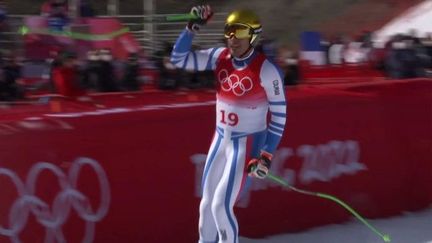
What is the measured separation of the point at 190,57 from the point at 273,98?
2.01 feet

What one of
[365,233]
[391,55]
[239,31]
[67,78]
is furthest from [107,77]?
[391,55]

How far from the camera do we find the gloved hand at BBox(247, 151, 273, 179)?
17.1 feet

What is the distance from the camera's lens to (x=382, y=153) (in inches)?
321

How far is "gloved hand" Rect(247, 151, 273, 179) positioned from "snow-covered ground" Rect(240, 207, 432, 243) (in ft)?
5.74

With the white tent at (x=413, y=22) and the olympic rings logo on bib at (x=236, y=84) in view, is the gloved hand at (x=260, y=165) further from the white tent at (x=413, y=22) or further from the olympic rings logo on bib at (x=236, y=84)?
the white tent at (x=413, y=22)

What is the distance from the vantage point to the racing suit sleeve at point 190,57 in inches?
211

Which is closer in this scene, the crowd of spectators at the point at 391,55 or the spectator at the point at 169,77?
the spectator at the point at 169,77

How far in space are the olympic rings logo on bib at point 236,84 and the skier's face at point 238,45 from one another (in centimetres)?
14

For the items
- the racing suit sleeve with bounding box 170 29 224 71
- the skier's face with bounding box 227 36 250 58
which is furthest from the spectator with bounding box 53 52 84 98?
the skier's face with bounding box 227 36 250 58

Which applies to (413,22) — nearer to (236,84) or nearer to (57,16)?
(57,16)

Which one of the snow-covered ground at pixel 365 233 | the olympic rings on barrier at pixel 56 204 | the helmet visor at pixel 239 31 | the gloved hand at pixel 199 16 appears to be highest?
the gloved hand at pixel 199 16

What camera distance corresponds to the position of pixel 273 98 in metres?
5.29

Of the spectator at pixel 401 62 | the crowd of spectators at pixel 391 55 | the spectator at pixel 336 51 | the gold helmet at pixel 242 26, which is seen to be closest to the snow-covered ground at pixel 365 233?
the gold helmet at pixel 242 26

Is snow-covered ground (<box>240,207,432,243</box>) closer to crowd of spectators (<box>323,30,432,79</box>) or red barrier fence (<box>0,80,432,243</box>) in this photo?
red barrier fence (<box>0,80,432,243</box>)
